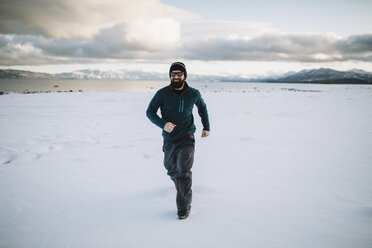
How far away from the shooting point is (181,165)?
3.02 meters

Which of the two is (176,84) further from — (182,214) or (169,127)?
(182,214)

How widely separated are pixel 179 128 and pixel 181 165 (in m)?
0.54

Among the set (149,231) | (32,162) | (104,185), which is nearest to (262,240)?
(149,231)

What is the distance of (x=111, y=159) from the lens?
5.50 m

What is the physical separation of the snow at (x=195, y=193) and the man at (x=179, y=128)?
460 millimetres

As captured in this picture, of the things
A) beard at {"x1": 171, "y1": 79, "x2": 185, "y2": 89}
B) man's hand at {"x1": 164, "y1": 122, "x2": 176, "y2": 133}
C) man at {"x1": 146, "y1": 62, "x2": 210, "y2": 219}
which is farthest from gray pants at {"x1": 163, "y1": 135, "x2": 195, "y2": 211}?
beard at {"x1": 171, "y1": 79, "x2": 185, "y2": 89}

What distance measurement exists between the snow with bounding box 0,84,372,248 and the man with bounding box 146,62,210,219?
460 millimetres

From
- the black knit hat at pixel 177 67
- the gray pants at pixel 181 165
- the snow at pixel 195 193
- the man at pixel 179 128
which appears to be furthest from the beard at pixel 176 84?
the snow at pixel 195 193

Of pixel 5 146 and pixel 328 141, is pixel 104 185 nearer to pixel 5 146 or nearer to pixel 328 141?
pixel 5 146

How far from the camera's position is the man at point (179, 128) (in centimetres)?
303

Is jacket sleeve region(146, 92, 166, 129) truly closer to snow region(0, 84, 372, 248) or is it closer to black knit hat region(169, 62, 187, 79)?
black knit hat region(169, 62, 187, 79)

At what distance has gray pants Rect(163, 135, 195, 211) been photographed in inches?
119

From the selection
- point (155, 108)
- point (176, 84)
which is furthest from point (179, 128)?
point (176, 84)

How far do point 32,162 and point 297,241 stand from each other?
5.81 metres
